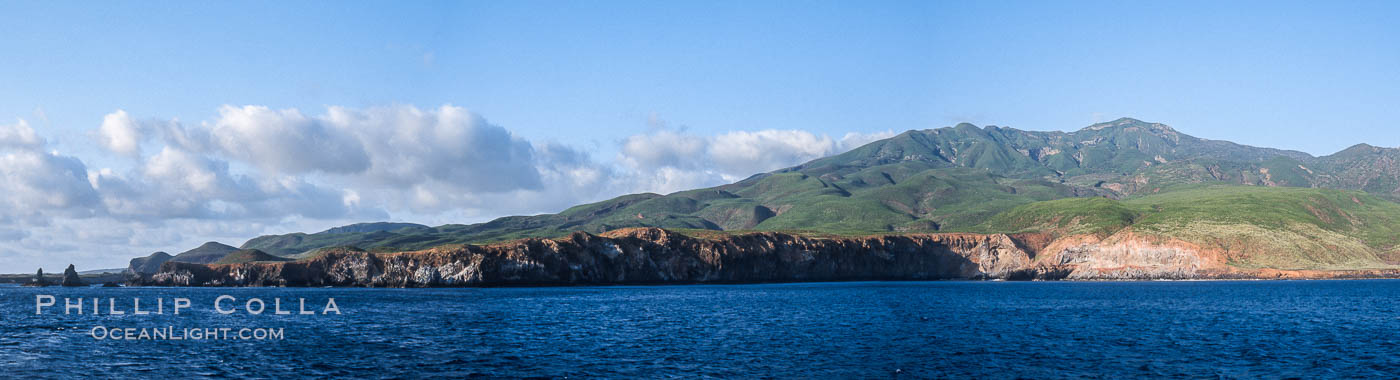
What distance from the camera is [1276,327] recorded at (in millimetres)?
72750

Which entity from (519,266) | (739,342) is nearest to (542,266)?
(519,266)

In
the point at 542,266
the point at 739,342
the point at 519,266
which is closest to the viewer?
the point at 739,342

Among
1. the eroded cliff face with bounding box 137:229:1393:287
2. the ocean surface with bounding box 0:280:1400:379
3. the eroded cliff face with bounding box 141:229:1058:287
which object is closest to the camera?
the ocean surface with bounding box 0:280:1400:379

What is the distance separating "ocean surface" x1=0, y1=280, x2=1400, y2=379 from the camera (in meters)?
48.7

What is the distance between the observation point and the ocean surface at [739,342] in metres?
48.7

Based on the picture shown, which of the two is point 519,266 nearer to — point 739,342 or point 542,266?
point 542,266

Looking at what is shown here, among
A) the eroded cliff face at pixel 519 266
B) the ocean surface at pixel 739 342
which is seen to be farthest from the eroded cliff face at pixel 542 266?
the ocean surface at pixel 739 342

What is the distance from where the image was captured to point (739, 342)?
62125mm

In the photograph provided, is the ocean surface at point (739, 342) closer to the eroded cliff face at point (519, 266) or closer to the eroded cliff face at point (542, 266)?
the eroded cliff face at point (519, 266)

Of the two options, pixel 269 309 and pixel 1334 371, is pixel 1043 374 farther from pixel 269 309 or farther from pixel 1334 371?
pixel 269 309

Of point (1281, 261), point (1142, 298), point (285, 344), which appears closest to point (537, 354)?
point (285, 344)

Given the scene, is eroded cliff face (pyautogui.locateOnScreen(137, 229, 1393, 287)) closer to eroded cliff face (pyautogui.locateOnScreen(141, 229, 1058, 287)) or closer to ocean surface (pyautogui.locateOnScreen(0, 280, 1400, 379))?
eroded cliff face (pyautogui.locateOnScreen(141, 229, 1058, 287))

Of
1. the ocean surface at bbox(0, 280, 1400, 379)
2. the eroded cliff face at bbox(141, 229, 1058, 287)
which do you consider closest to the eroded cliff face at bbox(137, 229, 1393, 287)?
the eroded cliff face at bbox(141, 229, 1058, 287)

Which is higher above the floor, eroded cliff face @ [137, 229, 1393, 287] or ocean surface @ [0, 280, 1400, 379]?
eroded cliff face @ [137, 229, 1393, 287]
